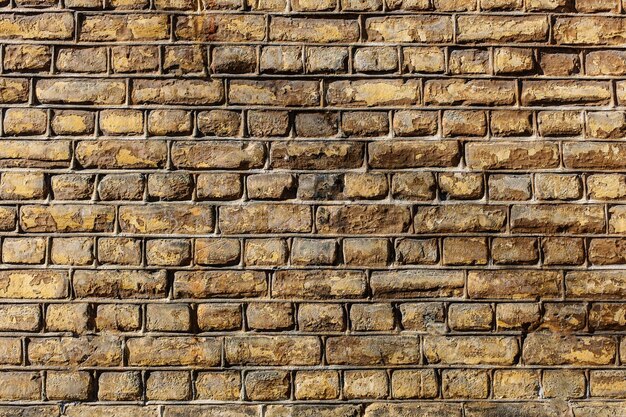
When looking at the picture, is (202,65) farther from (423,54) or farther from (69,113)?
(423,54)

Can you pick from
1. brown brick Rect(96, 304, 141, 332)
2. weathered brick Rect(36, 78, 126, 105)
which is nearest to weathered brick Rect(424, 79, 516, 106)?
weathered brick Rect(36, 78, 126, 105)

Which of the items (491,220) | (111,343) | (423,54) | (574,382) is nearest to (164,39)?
(423,54)

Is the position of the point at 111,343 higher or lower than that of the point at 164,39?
lower

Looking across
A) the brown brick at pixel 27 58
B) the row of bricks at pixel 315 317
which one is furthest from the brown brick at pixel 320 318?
the brown brick at pixel 27 58

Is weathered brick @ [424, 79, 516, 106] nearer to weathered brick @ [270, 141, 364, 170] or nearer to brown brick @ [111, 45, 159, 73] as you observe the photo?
weathered brick @ [270, 141, 364, 170]

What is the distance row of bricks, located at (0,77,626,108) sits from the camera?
190 centimetres

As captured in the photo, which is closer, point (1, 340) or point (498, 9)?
point (1, 340)

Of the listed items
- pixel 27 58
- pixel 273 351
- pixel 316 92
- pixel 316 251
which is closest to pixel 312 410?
pixel 273 351

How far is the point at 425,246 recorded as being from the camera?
6.17ft

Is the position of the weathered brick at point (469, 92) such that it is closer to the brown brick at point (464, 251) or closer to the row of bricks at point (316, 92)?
the row of bricks at point (316, 92)

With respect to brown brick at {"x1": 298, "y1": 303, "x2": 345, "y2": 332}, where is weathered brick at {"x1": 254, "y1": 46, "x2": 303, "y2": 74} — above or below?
above

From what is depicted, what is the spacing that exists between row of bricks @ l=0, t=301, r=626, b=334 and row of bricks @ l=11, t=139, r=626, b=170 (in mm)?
394

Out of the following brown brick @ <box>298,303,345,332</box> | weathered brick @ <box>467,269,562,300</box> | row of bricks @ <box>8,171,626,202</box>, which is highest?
row of bricks @ <box>8,171,626,202</box>

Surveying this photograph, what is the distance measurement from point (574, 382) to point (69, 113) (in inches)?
70.8
